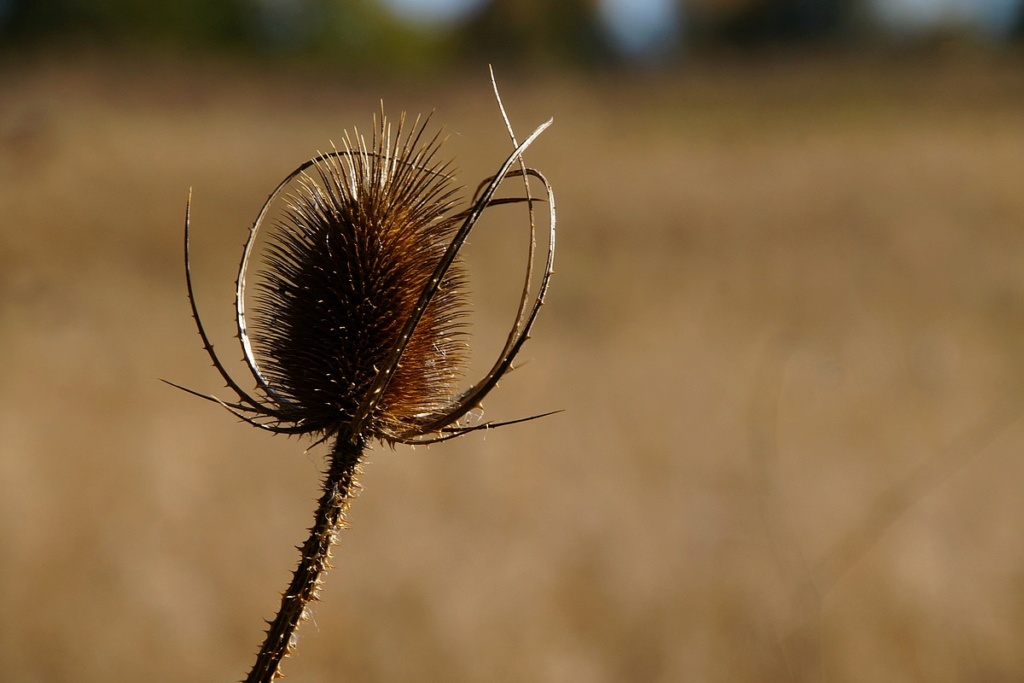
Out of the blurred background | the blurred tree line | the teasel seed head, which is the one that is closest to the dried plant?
the teasel seed head

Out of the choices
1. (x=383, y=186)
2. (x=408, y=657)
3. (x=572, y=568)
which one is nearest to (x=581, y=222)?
→ (x=572, y=568)

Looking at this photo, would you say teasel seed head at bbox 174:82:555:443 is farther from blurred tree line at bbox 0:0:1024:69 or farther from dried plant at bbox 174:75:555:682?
blurred tree line at bbox 0:0:1024:69

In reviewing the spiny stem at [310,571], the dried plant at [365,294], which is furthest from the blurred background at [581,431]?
the spiny stem at [310,571]

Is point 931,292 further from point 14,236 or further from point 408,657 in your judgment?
point 14,236

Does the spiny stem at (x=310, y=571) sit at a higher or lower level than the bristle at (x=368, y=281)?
lower

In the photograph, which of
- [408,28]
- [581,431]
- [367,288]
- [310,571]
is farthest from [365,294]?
[408,28]

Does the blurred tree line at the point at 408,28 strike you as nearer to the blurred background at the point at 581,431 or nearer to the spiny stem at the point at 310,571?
the blurred background at the point at 581,431
